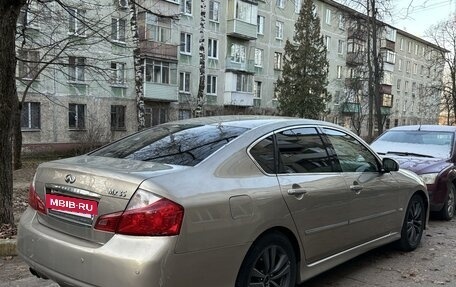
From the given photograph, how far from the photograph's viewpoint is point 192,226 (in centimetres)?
276

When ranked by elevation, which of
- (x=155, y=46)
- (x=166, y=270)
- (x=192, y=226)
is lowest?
(x=166, y=270)

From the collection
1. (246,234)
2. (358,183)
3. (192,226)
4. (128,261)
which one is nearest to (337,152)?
(358,183)

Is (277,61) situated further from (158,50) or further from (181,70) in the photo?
(158,50)

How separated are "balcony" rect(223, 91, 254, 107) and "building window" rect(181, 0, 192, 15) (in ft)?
22.6

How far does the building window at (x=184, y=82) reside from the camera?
33281 millimetres

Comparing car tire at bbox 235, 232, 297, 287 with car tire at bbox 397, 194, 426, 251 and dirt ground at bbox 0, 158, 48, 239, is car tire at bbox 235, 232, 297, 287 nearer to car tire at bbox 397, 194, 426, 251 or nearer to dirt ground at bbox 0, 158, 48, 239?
car tire at bbox 397, 194, 426, 251

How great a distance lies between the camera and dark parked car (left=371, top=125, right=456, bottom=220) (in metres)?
7.09

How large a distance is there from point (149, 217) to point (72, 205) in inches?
25.1

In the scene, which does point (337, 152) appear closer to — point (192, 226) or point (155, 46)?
point (192, 226)

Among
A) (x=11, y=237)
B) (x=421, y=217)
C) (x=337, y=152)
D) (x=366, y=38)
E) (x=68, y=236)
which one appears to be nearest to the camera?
(x=68, y=236)

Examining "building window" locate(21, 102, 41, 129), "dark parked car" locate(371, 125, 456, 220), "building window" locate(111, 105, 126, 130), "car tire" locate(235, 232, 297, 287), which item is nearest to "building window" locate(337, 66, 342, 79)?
"building window" locate(111, 105, 126, 130)

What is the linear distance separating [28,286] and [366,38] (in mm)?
26676

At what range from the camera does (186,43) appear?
33.5 meters

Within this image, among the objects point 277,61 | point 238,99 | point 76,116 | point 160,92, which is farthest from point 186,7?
point 277,61
